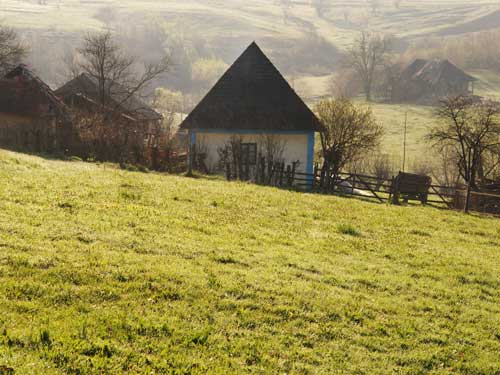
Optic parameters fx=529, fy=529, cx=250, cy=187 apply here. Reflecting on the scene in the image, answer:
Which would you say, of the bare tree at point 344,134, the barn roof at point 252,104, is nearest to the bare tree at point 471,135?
the bare tree at point 344,134

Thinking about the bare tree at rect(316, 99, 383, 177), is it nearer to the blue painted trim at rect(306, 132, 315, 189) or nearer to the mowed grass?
the blue painted trim at rect(306, 132, 315, 189)

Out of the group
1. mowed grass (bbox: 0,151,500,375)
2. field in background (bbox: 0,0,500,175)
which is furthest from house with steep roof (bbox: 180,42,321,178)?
field in background (bbox: 0,0,500,175)

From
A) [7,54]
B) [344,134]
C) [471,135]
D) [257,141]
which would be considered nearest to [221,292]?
[257,141]

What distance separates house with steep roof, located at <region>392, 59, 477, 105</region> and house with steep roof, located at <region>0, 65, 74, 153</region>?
6631 cm

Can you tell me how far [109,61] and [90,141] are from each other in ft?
34.9

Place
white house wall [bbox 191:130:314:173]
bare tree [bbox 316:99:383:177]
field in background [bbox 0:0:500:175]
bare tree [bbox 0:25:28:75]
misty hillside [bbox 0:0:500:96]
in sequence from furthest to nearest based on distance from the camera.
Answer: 1. field in background [bbox 0:0:500:175]
2. misty hillside [bbox 0:0:500:96]
3. bare tree [bbox 0:25:28:75]
4. bare tree [bbox 316:99:383:177]
5. white house wall [bbox 191:130:314:173]

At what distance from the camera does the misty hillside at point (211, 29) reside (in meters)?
113

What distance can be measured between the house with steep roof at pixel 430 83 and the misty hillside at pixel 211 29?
→ 15347mm

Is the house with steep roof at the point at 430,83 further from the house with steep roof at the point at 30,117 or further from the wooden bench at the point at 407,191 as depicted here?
the house with steep roof at the point at 30,117

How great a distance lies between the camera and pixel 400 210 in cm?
1672

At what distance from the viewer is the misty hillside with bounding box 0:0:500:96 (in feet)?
372

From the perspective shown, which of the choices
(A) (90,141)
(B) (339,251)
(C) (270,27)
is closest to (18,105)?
(A) (90,141)

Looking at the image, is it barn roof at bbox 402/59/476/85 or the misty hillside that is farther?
the misty hillside

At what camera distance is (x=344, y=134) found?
28.2 metres
